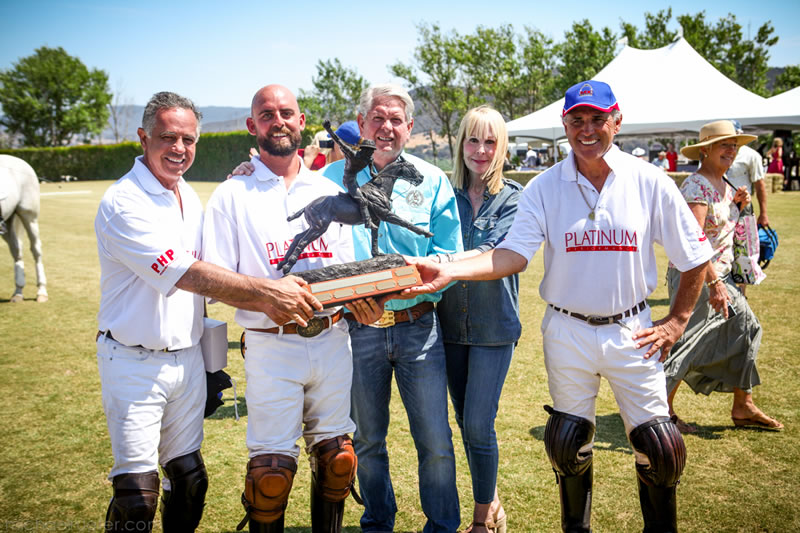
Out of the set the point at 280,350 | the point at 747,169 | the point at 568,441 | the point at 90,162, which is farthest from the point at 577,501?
the point at 90,162

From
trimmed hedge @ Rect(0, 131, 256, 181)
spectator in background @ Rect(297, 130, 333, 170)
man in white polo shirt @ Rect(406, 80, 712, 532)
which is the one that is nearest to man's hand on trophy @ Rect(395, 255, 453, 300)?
man in white polo shirt @ Rect(406, 80, 712, 532)

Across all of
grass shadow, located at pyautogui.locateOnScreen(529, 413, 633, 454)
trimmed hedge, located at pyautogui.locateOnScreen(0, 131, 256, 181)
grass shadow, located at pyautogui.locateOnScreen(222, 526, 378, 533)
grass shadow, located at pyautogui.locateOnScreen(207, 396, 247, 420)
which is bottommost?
grass shadow, located at pyautogui.locateOnScreen(222, 526, 378, 533)

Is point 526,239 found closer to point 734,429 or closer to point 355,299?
point 355,299

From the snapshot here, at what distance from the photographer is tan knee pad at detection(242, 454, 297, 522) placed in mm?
2750

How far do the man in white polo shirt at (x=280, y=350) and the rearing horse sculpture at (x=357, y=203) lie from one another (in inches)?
2.7

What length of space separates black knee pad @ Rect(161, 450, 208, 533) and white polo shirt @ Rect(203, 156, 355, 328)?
787 millimetres

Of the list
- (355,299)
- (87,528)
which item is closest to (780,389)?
(355,299)

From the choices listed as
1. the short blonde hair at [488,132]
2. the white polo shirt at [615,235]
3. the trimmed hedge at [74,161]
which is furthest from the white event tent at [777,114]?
the trimmed hedge at [74,161]

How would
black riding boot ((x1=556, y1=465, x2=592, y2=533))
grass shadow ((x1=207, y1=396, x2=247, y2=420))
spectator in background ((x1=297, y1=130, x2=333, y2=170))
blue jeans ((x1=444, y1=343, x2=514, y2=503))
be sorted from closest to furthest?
black riding boot ((x1=556, y1=465, x2=592, y2=533)) → blue jeans ((x1=444, y1=343, x2=514, y2=503)) → grass shadow ((x1=207, y1=396, x2=247, y2=420)) → spectator in background ((x1=297, y1=130, x2=333, y2=170))

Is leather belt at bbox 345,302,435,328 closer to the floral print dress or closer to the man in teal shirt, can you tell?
the man in teal shirt

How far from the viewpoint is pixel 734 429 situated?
486 centimetres

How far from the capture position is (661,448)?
9.36ft

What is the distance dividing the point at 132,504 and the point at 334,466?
93 centimetres

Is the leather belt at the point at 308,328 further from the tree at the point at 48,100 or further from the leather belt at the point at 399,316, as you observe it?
the tree at the point at 48,100
